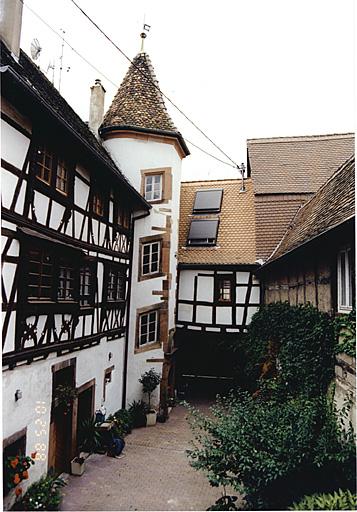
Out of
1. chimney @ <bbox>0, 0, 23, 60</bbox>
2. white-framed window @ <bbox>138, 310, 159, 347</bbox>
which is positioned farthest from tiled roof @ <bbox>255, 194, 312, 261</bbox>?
chimney @ <bbox>0, 0, 23, 60</bbox>

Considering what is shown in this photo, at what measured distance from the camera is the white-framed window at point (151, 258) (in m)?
10.7

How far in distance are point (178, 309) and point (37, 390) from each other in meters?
6.75

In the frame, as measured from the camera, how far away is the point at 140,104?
11117mm

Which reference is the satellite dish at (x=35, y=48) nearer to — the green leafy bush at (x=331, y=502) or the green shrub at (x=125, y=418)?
the green shrub at (x=125, y=418)

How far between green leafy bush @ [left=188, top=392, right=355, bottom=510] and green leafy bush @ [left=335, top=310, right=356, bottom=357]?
779mm

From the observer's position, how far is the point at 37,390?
5.69 m

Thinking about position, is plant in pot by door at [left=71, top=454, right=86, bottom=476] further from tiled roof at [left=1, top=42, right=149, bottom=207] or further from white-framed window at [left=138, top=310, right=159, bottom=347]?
tiled roof at [left=1, top=42, right=149, bottom=207]

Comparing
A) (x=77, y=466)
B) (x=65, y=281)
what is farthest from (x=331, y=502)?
(x=65, y=281)

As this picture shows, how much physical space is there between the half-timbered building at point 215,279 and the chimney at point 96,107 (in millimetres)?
3952

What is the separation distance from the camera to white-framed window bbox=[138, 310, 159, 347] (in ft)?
34.5

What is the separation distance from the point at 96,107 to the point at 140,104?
1182 millimetres

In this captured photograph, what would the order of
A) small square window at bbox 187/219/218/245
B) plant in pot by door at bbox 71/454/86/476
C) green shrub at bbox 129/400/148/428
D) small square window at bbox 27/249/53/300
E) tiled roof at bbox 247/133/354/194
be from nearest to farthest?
1. small square window at bbox 27/249/53/300
2. plant in pot by door at bbox 71/454/86/476
3. green shrub at bbox 129/400/148/428
4. tiled roof at bbox 247/133/354/194
5. small square window at bbox 187/219/218/245

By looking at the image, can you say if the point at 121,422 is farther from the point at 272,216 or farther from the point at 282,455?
the point at 272,216

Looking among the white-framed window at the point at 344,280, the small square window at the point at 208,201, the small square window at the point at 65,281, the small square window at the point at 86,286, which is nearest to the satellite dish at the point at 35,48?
the small square window at the point at 86,286
